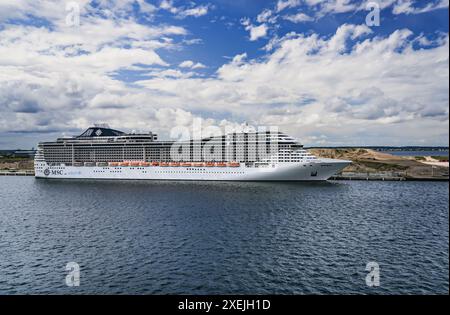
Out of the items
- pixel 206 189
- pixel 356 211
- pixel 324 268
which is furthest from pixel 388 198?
pixel 324 268

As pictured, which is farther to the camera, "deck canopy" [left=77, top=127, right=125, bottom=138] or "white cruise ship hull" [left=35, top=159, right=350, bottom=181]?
"deck canopy" [left=77, top=127, right=125, bottom=138]

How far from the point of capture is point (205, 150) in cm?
7156

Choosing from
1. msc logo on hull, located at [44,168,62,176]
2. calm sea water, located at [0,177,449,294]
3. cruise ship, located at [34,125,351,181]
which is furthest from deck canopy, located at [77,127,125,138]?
calm sea water, located at [0,177,449,294]

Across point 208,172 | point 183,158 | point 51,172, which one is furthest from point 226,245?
point 51,172

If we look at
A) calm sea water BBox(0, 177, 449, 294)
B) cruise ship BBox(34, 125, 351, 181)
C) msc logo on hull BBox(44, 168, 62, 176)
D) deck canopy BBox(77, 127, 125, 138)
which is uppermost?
deck canopy BBox(77, 127, 125, 138)

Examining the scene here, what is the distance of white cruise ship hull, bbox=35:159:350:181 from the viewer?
61250 millimetres

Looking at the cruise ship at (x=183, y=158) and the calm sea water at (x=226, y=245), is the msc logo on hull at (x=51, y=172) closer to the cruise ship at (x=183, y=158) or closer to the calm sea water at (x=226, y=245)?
the cruise ship at (x=183, y=158)

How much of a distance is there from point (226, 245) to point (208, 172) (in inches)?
1730

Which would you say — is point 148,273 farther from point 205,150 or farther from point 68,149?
point 68,149

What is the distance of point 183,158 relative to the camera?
238 ft

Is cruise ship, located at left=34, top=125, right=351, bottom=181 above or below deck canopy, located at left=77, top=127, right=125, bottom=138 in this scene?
below

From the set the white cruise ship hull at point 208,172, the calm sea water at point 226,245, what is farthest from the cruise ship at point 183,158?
the calm sea water at point 226,245

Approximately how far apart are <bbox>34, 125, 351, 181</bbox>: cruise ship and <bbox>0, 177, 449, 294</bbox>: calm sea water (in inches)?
722

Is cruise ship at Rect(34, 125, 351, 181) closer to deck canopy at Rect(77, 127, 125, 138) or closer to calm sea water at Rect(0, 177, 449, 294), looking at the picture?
deck canopy at Rect(77, 127, 125, 138)
